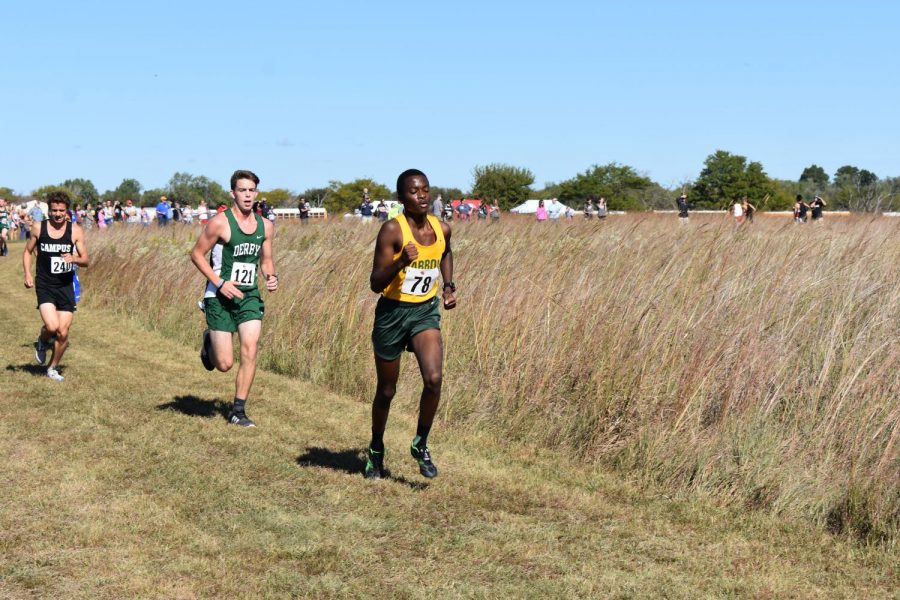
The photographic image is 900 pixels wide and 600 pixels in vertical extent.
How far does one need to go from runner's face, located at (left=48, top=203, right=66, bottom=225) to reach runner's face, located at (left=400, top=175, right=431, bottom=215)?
17.5 feet

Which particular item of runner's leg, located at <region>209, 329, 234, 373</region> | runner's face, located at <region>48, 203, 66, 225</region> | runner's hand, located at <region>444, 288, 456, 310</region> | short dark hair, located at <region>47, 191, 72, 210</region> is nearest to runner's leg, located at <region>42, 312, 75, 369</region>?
runner's face, located at <region>48, 203, 66, 225</region>

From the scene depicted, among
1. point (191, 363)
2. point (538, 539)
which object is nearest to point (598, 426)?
point (538, 539)

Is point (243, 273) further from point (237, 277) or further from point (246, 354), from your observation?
point (246, 354)

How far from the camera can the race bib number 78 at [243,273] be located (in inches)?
324

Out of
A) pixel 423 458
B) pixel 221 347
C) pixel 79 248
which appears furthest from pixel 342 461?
pixel 79 248

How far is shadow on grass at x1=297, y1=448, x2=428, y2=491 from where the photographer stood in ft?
21.7

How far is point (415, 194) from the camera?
6.00m

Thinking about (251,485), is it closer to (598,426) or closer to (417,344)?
(417,344)

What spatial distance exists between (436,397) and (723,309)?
2733mm

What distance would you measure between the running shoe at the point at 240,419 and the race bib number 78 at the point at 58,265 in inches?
126

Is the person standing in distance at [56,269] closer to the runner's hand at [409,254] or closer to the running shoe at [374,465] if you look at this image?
the running shoe at [374,465]

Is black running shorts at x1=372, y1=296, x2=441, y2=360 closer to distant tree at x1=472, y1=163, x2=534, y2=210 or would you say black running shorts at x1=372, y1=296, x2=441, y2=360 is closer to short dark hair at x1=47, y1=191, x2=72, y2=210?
short dark hair at x1=47, y1=191, x2=72, y2=210

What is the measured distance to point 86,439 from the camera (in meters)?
7.50

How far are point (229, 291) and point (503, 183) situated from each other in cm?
11023
